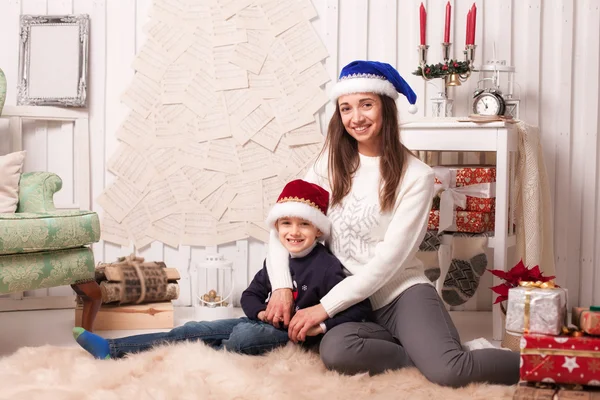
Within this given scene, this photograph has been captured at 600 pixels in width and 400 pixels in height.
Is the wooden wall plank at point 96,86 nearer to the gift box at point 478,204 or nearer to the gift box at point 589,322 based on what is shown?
the gift box at point 478,204

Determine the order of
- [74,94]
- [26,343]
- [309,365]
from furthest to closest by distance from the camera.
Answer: [74,94], [26,343], [309,365]

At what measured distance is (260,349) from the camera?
7.22ft

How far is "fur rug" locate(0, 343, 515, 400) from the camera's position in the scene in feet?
5.99

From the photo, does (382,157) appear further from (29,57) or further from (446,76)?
(29,57)

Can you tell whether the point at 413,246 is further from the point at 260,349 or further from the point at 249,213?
the point at 249,213

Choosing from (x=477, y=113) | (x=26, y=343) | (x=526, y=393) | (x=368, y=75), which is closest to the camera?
(x=526, y=393)

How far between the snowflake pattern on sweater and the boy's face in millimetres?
71

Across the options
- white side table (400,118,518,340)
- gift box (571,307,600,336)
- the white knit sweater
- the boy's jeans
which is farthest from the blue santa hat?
gift box (571,307,600,336)

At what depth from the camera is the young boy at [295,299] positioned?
2191 millimetres

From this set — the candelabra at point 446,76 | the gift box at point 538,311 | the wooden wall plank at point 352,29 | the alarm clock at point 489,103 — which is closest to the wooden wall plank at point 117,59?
the wooden wall plank at point 352,29

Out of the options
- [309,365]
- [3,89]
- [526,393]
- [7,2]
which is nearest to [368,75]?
[309,365]

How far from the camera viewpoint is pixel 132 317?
2.88 m

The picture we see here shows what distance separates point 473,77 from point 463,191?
0.67 m

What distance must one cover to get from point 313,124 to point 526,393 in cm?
185
